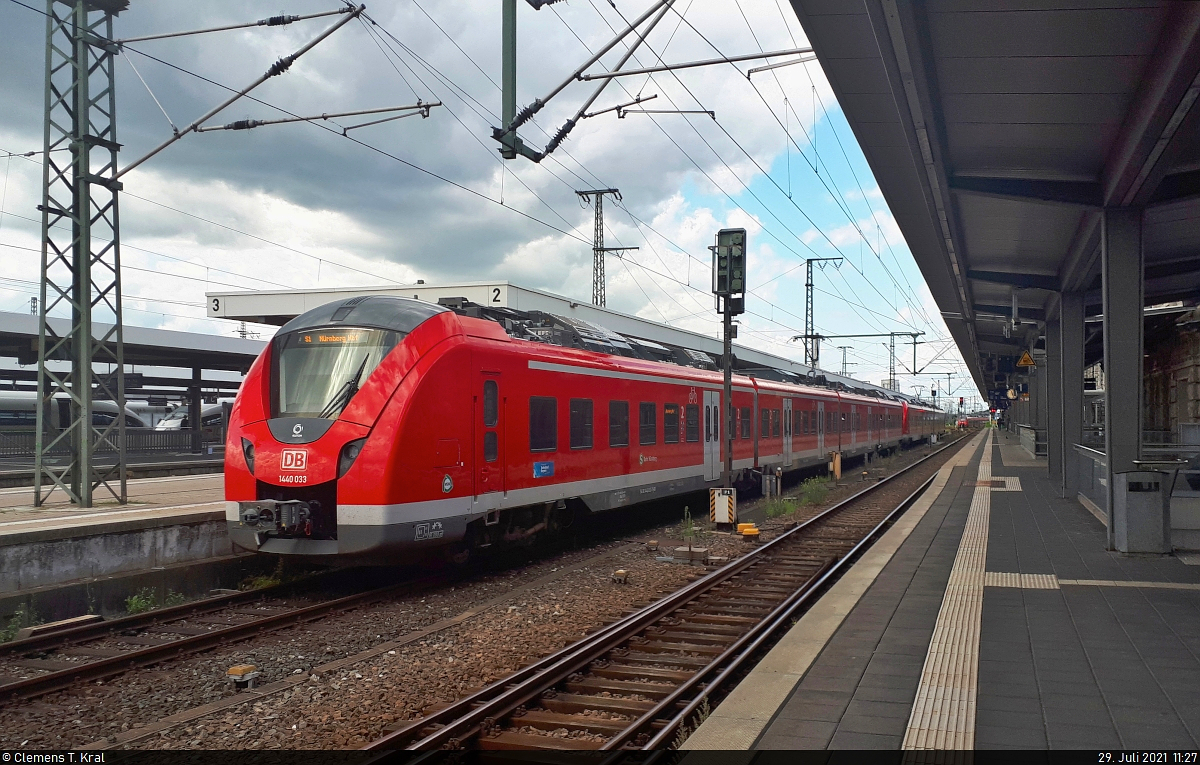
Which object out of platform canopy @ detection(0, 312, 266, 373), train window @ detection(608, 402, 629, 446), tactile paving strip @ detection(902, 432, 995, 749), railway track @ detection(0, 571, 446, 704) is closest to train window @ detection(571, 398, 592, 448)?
train window @ detection(608, 402, 629, 446)

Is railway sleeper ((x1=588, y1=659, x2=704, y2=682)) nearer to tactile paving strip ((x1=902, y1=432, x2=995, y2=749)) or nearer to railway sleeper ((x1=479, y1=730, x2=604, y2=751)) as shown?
railway sleeper ((x1=479, y1=730, x2=604, y2=751))

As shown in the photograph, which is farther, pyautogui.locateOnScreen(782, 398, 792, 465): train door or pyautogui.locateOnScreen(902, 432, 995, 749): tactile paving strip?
pyautogui.locateOnScreen(782, 398, 792, 465): train door

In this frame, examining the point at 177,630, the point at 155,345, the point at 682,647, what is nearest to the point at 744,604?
the point at 682,647

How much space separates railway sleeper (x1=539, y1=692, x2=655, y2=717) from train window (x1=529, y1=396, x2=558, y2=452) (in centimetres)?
513

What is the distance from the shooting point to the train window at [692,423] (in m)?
15.8

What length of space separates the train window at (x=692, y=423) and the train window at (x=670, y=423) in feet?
1.43

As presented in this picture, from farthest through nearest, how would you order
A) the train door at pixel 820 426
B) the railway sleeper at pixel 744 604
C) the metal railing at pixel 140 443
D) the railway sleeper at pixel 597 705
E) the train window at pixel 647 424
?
the metal railing at pixel 140 443 → the train door at pixel 820 426 → the train window at pixel 647 424 → the railway sleeper at pixel 744 604 → the railway sleeper at pixel 597 705

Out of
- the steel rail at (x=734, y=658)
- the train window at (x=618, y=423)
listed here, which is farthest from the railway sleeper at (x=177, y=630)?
the train window at (x=618, y=423)

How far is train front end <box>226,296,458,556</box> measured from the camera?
8.34m

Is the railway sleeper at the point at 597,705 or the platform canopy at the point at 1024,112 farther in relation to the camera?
the platform canopy at the point at 1024,112

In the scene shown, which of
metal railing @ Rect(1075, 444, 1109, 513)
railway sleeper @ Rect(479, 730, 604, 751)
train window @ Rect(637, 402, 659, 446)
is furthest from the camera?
train window @ Rect(637, 402, 659, 446)

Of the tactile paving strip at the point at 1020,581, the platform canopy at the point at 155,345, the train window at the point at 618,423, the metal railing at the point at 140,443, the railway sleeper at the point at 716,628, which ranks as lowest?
the railway sleeper at the point at 716,628

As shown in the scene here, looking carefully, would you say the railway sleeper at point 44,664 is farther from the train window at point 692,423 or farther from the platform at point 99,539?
the train window at point 692,423

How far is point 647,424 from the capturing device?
46.1ft
